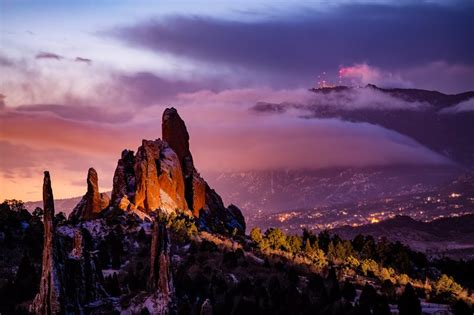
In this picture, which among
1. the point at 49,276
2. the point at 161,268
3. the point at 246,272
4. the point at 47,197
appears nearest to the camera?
the point at 49,276

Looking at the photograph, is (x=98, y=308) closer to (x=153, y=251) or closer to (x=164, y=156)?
(x=153, y=251)

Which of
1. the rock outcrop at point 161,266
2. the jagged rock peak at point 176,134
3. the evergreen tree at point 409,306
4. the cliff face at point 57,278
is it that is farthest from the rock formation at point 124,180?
the cliff face at point 57,278

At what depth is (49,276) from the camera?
4525cm

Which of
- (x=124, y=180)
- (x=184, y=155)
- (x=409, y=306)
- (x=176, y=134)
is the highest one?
(x=176, y=134)

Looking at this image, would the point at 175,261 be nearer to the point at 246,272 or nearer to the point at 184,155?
the point at 246,272

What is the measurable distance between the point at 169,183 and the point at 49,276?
103790 millimetres

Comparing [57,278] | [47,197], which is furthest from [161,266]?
[47,197]

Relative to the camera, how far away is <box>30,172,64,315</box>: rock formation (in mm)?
44719

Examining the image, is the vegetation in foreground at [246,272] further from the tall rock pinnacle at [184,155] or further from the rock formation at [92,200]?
the tall rock pinnacle at [184,155]

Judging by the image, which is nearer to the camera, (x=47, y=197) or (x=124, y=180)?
(x=47, y=197)

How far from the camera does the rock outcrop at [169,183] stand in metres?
144

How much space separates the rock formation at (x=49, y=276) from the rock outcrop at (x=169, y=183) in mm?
89493

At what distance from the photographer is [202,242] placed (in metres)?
123

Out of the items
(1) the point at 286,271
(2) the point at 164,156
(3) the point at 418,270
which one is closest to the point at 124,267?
(1) the point at 286,271
